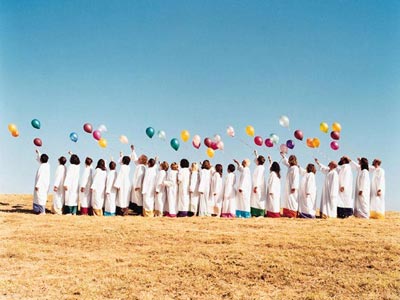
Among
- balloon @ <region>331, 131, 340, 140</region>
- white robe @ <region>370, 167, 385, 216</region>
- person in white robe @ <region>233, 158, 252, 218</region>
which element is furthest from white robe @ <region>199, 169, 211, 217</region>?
white robe @ <region>370, 167, 385, 216</region>

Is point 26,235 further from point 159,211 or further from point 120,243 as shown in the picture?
point 159,211

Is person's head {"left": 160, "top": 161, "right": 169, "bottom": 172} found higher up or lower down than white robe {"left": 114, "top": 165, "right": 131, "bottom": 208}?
higher up

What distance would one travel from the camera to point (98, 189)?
775 inches

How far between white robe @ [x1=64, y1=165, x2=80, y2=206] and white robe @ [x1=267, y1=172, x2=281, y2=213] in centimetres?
758

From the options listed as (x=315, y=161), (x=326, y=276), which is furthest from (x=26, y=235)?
(x=315, y=161)

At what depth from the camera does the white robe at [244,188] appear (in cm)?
1955

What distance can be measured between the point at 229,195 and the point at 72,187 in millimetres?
6203

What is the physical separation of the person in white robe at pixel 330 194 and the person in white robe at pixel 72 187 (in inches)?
382

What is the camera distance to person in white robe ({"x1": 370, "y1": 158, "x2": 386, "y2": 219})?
64.0 ft

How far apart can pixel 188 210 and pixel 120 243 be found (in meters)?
5.78

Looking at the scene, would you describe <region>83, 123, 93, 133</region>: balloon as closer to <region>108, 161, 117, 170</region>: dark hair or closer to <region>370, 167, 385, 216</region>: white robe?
<region>108, 161, 117, 170</region>: dark hair

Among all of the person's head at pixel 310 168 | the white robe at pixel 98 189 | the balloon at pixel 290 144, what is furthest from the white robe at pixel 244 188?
the white robe at pixel 98 189

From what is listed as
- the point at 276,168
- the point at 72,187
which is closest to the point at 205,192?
the point at 276,168

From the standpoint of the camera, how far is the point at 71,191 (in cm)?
1972
